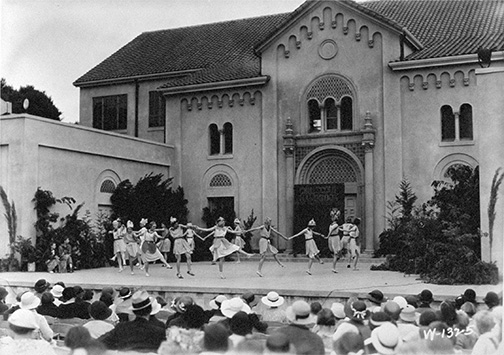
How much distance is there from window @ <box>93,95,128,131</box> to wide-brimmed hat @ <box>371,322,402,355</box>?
28595mm

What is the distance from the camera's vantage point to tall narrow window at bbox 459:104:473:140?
2542 centimetres

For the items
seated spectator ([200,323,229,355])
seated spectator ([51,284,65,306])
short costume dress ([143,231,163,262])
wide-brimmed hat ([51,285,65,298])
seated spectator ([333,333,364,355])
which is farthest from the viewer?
short costume dress ([143,231,163,262])

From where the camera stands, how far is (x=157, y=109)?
3281cm

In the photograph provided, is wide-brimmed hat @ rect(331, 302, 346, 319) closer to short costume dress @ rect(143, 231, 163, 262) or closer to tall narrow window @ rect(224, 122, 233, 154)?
short costume dress @ rect(143, 231, 163, 262)

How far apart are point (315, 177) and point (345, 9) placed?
7.03 m

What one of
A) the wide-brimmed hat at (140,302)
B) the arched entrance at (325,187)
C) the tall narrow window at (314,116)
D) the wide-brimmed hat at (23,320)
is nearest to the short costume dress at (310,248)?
the arched entrance at (325,187)

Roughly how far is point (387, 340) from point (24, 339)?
3861 millimetres

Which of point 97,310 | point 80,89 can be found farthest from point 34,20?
point 80,89

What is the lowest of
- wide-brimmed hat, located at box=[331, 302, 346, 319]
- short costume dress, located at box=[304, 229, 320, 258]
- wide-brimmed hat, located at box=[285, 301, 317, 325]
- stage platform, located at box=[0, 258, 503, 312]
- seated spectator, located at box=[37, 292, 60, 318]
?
stage platform, located at box=[0, 258, 503, 312]

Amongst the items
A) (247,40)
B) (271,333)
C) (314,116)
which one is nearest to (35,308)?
(271,333)

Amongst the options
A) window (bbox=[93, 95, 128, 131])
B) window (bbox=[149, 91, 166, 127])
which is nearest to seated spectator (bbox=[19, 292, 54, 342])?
window (bbox=[149, 91, 166, 127])

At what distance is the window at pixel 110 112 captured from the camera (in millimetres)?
33812

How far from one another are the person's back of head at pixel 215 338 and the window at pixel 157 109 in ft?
87.6

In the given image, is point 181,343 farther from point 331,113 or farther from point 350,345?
point 331,113
